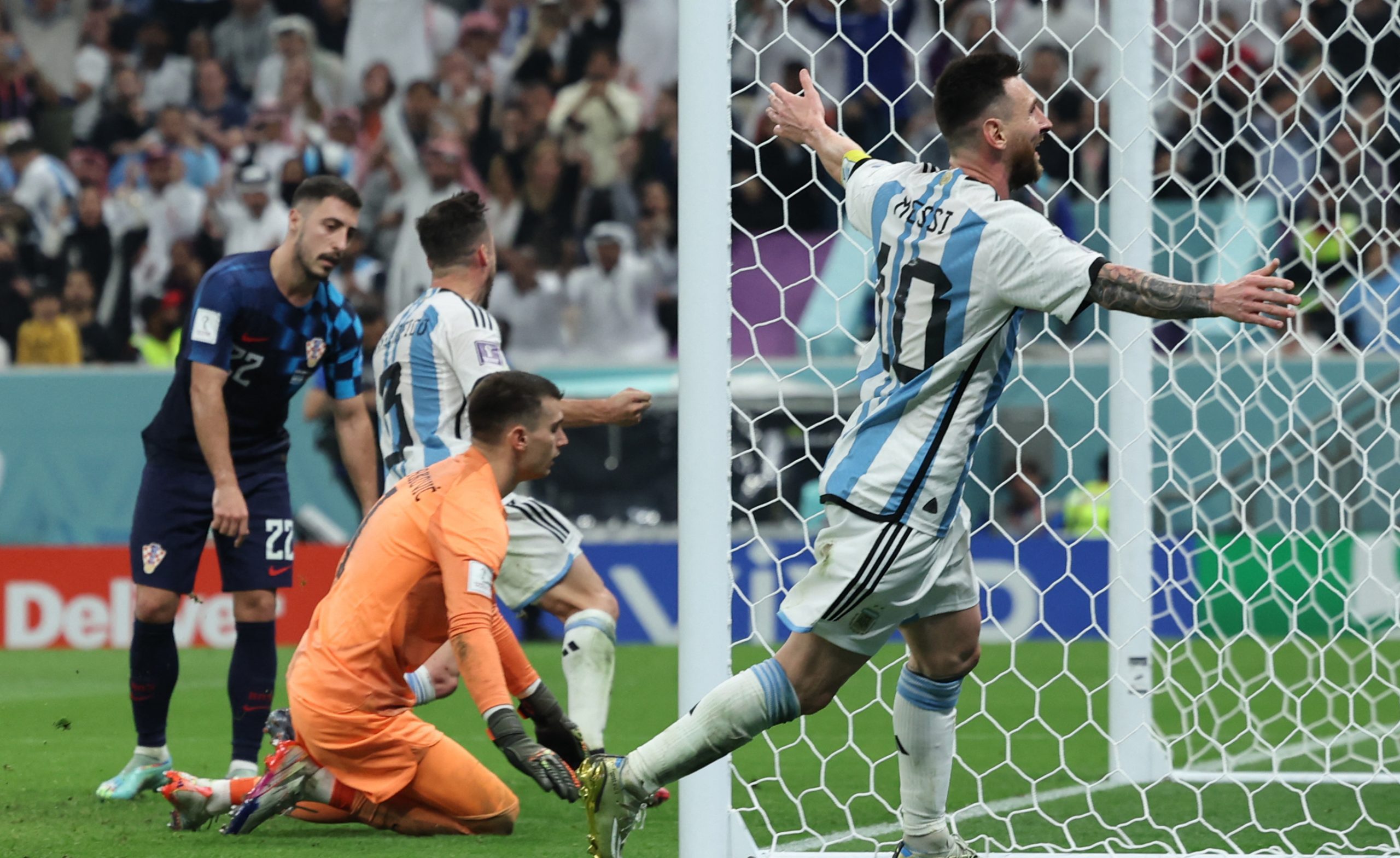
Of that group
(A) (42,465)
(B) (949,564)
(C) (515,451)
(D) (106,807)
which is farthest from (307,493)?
(B) (949,564)

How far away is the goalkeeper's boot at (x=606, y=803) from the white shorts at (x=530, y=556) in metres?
1.65

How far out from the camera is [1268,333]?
929 cm

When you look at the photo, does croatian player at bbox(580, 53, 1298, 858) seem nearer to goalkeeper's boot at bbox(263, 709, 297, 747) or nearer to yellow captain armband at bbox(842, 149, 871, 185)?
yellow captain armband at bbox(842, 149, 871, 185)

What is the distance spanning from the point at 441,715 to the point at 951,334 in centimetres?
420

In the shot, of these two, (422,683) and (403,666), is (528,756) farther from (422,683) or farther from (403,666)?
(422,683)

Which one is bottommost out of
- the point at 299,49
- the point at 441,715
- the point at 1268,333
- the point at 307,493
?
the point at 441,715

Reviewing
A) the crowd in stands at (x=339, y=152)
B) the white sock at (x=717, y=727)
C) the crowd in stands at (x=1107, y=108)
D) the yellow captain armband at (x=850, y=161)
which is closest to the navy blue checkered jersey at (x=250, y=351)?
the yellow captain armband at (x=850, y=161)

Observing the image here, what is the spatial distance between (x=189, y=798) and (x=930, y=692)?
6.30 ft

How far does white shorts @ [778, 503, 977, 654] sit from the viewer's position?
11.6 feet

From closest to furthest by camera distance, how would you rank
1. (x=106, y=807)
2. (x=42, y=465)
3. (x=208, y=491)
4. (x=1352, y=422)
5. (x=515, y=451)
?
(x=515, y=451) < (x=106, y=807) < (x=208, y=491) < (x=1352, y=422) < (x=42, y=465)

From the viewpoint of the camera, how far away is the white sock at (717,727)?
358 centimetres

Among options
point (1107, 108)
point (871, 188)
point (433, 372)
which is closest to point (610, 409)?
point (871, 188)

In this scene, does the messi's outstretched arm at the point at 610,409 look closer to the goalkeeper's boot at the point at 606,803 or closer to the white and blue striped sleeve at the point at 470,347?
the white and blue striped sleeve at the point at 470,347

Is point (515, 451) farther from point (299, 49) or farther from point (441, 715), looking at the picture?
point (299, 49)
